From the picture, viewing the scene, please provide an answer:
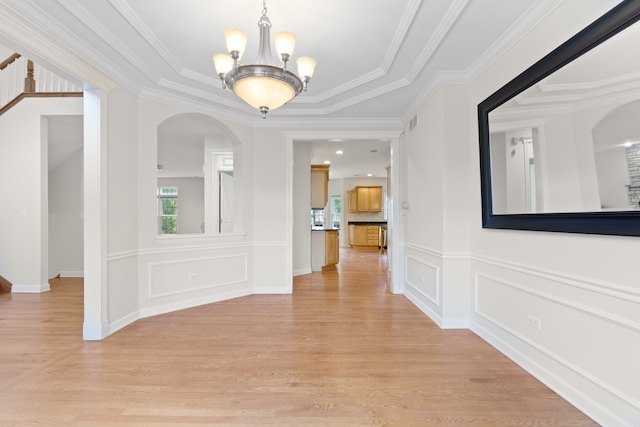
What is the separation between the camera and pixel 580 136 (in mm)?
1755

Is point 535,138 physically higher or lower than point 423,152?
lower

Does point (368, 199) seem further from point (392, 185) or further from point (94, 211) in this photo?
point (94, 211)

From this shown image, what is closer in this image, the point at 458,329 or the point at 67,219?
the point at 458,329

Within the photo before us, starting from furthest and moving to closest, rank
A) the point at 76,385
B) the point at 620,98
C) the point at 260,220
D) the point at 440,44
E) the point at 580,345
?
1. the point at 260,220
2. the point at 440,44
3. the point at 76,385
4. the point at 580,345
5. the point at 620,98

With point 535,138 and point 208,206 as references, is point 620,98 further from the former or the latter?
point 208,206

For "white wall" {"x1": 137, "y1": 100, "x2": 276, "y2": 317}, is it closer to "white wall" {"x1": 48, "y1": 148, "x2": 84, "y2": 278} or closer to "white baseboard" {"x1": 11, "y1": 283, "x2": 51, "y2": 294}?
"white baseboard" {"x1": 11, "y1": 283, "x2": 51, "y2": 294}

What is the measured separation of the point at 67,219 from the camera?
5.68 meters

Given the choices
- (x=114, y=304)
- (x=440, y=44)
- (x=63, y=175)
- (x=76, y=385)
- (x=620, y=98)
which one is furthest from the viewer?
(x=63, y=175)

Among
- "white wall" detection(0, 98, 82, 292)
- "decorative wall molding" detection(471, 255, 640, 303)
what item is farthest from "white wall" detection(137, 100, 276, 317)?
"decorative wall molding" detection(471, 255, 640, 303)

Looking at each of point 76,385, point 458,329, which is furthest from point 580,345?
point 76,385

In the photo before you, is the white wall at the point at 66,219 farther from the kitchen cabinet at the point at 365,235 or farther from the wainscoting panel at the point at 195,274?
the kitchen cabinet at the point at 365,235

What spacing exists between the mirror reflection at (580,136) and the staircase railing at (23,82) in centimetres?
596

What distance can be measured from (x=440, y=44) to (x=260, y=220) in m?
3.18

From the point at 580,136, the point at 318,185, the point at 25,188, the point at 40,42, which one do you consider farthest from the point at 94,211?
the point at 318,185
